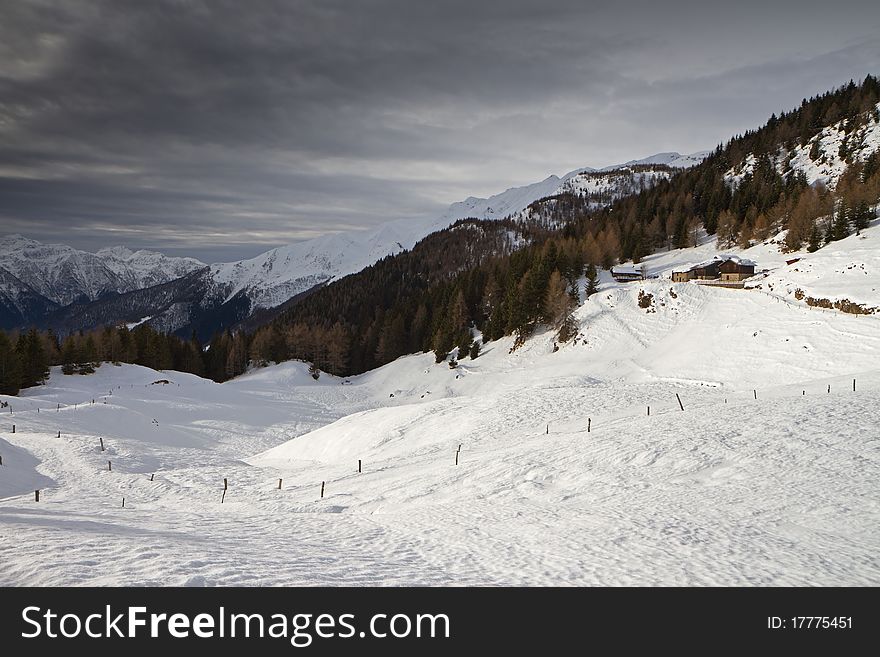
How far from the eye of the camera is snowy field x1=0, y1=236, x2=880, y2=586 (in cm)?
1047

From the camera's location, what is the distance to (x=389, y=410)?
1489 inches

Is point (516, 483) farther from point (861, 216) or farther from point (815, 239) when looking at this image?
point (861, 216)

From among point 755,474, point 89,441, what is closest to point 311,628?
point 755,474

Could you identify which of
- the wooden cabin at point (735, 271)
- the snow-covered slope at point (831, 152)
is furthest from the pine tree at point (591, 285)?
the snow-covered slope at point (831, 152)

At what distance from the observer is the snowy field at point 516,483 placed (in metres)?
10.5

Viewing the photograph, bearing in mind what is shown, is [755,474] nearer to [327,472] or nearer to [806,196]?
[327,472]

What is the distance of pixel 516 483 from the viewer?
19141 mm

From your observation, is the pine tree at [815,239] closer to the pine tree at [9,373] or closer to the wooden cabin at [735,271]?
the wooden cabin at [735,271]

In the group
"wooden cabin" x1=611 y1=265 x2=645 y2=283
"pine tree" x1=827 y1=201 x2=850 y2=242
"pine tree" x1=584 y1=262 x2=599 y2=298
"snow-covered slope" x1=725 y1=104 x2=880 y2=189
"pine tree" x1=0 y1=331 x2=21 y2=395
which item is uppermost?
"snow-covered slope" x1=725 y1=104 x2=880 y2=189

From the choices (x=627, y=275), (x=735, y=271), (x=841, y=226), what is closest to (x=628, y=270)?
(x=627, y=275)

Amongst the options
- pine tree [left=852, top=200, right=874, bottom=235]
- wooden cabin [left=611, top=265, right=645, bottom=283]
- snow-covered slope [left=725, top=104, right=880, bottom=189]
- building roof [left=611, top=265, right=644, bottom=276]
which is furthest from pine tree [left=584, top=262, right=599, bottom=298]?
snow-covered slope [left=725, top=104, right=880, bottom=189]

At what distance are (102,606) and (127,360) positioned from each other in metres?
90.6

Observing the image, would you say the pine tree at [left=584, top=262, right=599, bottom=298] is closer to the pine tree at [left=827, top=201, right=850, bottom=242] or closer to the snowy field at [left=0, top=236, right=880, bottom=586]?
the snowy field at [left=0, top=236, right=880, bottom=586]

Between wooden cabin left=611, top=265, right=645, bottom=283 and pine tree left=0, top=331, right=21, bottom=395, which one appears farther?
wooden cabin left=611, top=265, right=645, bottom=283
